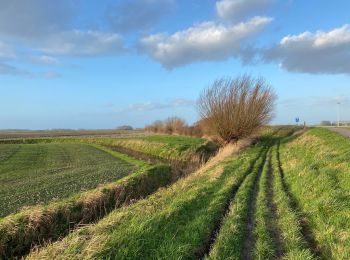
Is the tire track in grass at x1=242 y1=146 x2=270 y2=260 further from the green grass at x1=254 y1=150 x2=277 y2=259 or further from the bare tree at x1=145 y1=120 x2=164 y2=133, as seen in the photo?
the bare tree at x1=145 y1=120 x2=164 y2=133

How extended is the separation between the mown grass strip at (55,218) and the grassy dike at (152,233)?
212 centimetres

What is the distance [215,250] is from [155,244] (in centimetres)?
125

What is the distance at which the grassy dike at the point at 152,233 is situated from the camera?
23.9ft

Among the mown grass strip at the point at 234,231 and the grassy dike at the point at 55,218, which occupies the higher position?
the mown grass strip at the point at 234,231

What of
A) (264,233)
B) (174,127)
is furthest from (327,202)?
(174,127)

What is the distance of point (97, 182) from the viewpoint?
19000mm

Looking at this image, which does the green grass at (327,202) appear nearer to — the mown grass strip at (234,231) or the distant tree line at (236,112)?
the mown grass strip at (234,231)

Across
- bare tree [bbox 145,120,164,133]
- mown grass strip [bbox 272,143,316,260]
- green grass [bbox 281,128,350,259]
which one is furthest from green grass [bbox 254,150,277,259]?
bare tree [bbox 145,120,164,133]

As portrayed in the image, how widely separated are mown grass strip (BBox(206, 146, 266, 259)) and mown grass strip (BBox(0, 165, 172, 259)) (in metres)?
4.48

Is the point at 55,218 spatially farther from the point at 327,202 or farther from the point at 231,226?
the point at 327,202

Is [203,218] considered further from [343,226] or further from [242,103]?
[242,103]

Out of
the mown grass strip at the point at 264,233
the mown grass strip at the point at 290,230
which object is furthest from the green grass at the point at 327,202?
the mown grass strip at the point at 264,233

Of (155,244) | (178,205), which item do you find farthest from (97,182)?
(155,244)

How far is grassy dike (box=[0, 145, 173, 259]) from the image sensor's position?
33.7 feet
